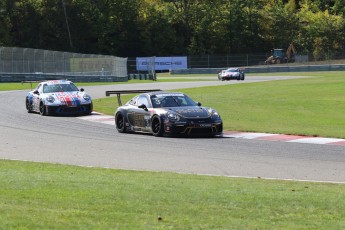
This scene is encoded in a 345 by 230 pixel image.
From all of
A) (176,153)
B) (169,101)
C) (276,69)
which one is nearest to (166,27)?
(276,69)

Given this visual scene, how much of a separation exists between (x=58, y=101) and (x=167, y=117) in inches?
353

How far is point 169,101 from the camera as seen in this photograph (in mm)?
21719

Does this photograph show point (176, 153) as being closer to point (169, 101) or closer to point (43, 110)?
point (169, 101)

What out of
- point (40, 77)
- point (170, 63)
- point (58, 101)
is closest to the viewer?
point (58, 101)

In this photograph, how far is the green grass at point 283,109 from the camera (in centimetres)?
2219

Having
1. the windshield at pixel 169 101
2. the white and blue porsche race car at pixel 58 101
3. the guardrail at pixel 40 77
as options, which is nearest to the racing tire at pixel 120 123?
the windshield at pixel 169 101

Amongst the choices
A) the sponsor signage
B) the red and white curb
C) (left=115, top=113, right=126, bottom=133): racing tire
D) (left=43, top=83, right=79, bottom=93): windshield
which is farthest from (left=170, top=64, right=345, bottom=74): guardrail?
the red and white curb

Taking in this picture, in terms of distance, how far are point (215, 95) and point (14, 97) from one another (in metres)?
10.3

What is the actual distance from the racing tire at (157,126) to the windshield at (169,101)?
68 centimetres

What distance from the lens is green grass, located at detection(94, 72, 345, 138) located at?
72.8 ft

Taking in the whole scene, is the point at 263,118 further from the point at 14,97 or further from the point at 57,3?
the point at 57,3

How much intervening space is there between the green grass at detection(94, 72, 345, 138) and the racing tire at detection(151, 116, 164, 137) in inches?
96.7

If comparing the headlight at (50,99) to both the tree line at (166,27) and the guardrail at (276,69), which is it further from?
the tree line at (166,27)

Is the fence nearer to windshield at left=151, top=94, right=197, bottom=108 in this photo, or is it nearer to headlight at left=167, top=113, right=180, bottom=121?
windshield at left=151, top=94, right=197, bottom=108
